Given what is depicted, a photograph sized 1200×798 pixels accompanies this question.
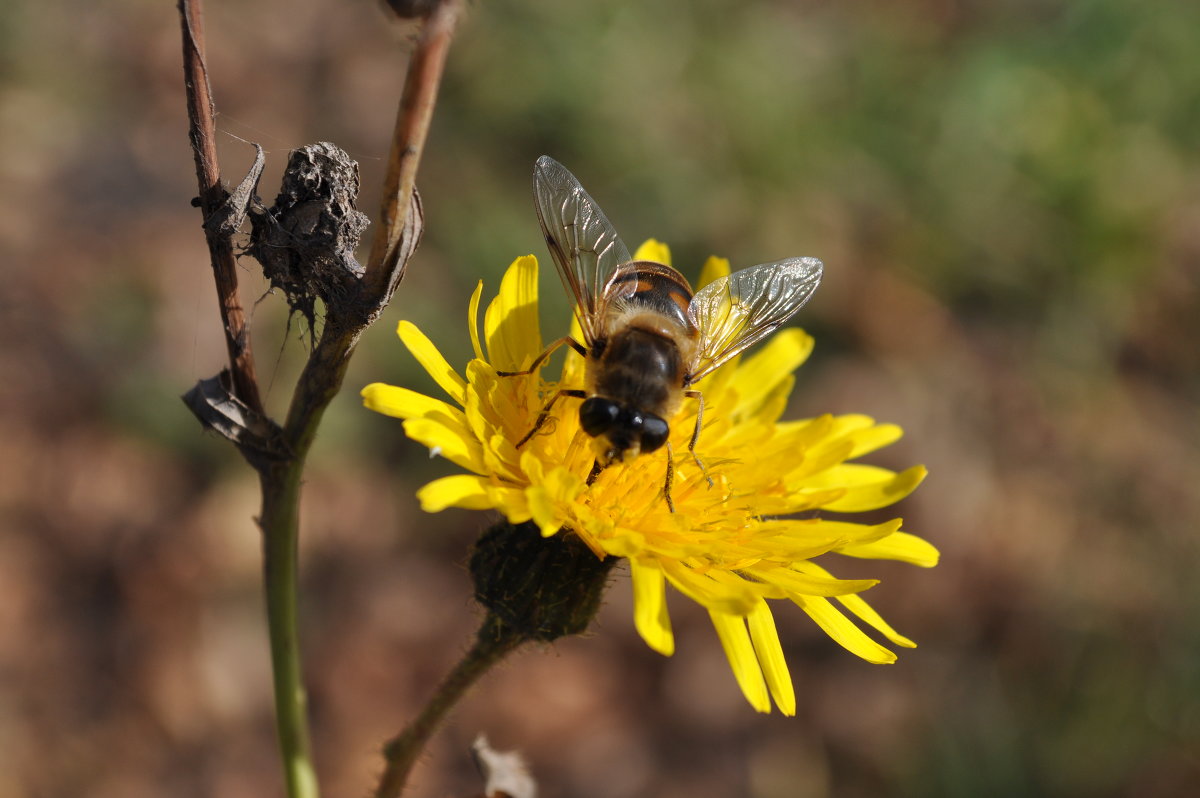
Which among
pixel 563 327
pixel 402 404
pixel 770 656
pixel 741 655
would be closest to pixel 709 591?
pixel 741 655

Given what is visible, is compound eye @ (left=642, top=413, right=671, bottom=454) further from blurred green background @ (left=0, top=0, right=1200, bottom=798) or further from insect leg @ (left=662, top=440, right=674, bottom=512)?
blurred green background @ (left=0, top=0, right=1200, bottom=798)

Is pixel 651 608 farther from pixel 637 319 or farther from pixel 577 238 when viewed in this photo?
pixel 577 238

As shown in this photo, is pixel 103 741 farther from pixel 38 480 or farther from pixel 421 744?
pixel 421 744

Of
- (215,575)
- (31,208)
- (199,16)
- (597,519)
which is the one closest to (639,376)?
(597,519)

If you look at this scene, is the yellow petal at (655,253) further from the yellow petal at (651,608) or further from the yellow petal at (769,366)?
the yellow petal at (651,608)

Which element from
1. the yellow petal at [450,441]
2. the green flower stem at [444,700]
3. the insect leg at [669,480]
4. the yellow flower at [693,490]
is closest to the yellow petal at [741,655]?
the yellow flower at [693,490]
